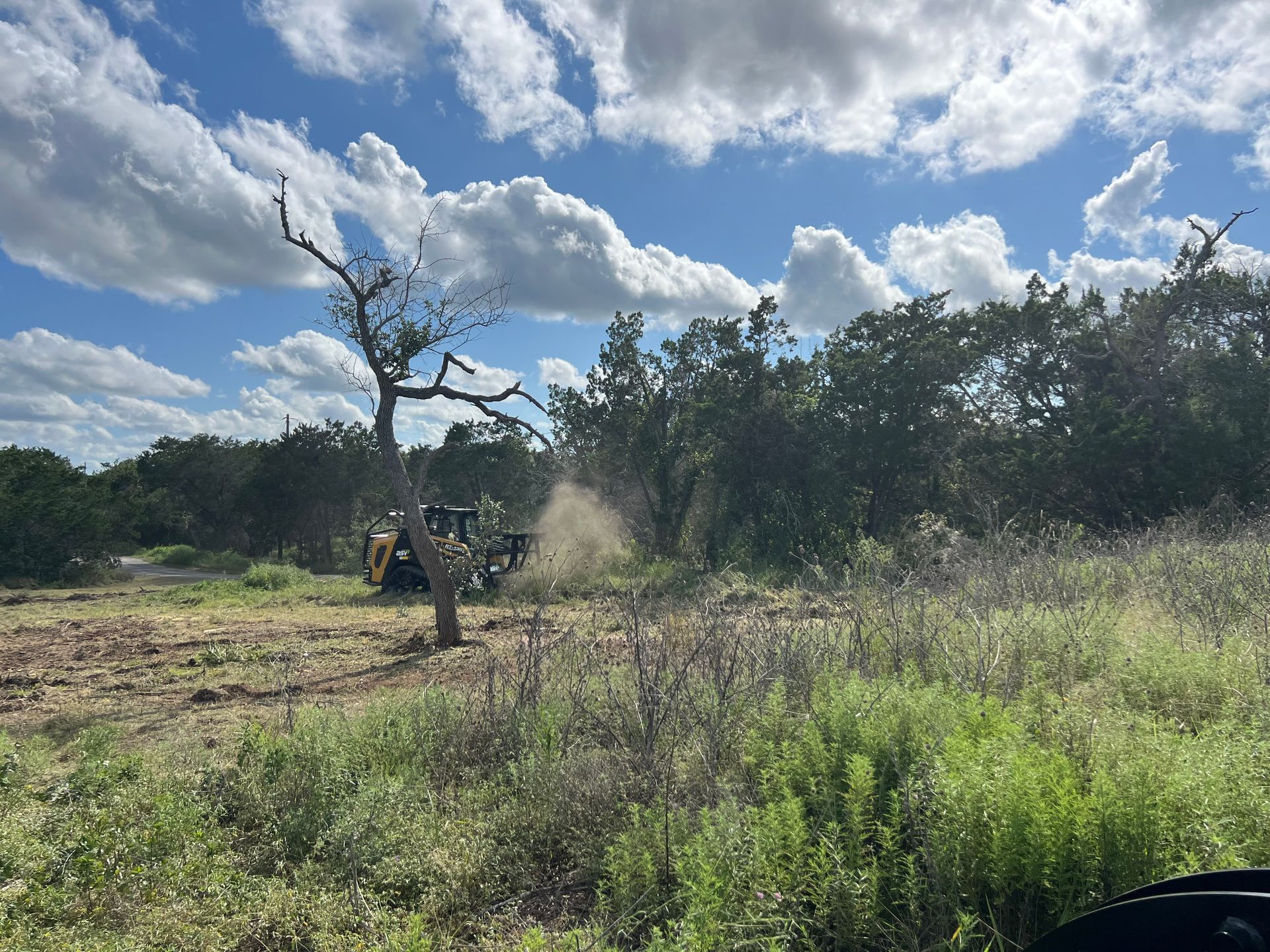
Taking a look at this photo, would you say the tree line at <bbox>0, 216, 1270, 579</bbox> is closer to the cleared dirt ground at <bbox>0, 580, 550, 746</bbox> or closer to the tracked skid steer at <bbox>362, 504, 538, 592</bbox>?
the tracked skid steer at <bbox>362, 504, 538, 592</bbox>

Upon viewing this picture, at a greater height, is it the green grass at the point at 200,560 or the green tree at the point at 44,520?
the green tree at the point at 44,520

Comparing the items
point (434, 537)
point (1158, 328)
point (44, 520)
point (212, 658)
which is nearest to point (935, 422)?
point (1158, 328)

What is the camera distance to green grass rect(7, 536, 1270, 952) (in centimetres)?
262

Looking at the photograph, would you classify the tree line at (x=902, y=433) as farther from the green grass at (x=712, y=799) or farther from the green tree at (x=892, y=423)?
the green grass at (x=712, y=799)

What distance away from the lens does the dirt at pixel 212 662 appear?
22.1ft

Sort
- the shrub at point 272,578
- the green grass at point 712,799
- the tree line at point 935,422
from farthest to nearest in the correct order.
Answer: the shrub at point 272,578
the tree line at point 935,422
the green grass at point 712,799

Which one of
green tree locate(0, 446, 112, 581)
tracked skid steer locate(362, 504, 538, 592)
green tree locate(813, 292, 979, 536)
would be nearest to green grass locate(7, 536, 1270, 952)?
tracked skid steer locate(362, 504, 538, 592)

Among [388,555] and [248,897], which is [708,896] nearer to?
[248,897]

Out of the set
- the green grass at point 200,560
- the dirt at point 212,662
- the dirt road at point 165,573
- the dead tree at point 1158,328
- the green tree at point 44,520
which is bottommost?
the dirt at point 212,662

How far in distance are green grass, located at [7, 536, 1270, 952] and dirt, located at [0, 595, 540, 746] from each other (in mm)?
957

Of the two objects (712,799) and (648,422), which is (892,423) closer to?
(648,422)

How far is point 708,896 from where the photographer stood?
2.56m

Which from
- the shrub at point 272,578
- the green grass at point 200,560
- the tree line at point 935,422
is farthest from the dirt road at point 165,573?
the tree line at point 935,422

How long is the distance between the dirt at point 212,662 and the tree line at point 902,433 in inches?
234
